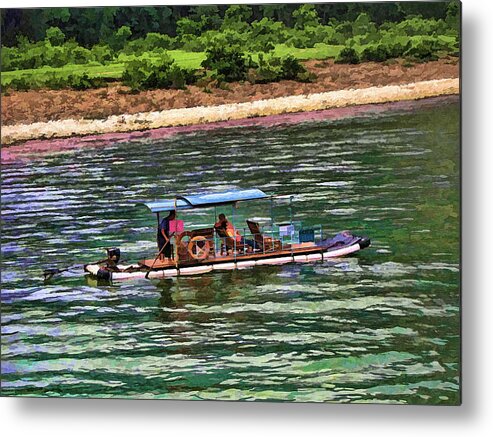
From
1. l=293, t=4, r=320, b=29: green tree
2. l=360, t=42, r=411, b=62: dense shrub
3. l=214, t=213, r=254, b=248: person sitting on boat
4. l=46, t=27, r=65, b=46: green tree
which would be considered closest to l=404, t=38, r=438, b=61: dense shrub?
l=360, t=42, r=411, b=62: dense shrub

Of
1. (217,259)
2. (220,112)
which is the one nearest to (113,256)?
(217,259)

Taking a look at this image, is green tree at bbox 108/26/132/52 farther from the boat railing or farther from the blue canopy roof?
the boat railing

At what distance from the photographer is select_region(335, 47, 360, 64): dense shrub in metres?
4.39

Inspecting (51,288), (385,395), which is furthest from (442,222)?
(51,288)

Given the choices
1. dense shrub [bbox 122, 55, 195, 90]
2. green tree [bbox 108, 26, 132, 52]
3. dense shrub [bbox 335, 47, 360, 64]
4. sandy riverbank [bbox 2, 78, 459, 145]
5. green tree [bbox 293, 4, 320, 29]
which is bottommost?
sandy riverbank [bbox 2, 78, 459, 145]

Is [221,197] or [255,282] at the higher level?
[221,197]

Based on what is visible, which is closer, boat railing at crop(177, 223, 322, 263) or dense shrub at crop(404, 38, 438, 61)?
dense shrub at crop(404, 38, 438, 61)

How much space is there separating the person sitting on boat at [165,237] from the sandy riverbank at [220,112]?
1.18 feet

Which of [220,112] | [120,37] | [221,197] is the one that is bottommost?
[221,197]

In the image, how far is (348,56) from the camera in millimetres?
4395

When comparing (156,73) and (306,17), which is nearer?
(306,17)

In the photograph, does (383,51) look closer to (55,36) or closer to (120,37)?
(120,37)

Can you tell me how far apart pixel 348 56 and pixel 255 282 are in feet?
→ 2.90

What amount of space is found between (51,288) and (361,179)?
1.21 meters
